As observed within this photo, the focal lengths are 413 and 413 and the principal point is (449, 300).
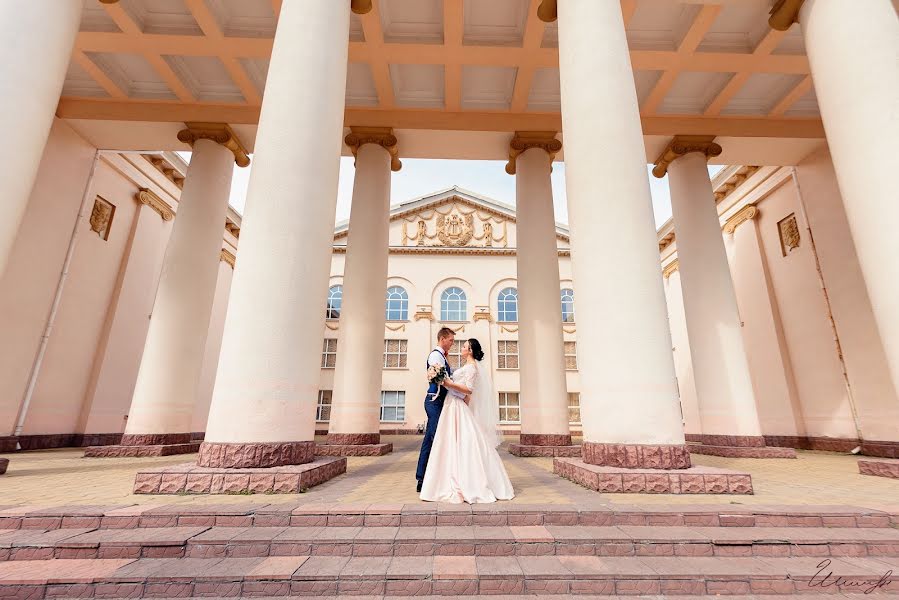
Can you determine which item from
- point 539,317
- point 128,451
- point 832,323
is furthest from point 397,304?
point 832,323

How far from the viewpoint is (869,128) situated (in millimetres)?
5980

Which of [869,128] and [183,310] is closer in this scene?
[869,128]

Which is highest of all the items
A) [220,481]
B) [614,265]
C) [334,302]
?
[334,302]

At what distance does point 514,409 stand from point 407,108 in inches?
703

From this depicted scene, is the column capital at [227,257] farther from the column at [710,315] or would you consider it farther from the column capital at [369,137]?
the column at [710,315]

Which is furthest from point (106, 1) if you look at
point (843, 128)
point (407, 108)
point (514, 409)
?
point (514, 409)

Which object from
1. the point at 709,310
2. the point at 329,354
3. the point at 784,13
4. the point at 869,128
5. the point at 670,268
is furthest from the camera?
the point at 329,354

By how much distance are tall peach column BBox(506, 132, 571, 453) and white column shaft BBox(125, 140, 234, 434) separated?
8.22m

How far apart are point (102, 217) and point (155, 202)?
2150 millimetres

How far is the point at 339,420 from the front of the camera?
9930mm

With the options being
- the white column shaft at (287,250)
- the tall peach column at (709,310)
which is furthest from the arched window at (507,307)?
the white column shaft at (287,250)

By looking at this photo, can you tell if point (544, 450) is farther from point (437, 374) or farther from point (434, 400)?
point (437, 374)

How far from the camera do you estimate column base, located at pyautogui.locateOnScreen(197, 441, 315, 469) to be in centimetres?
465

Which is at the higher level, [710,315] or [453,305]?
[453,305]
